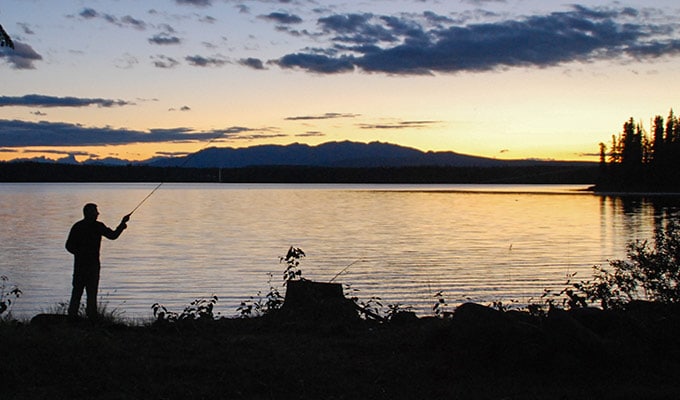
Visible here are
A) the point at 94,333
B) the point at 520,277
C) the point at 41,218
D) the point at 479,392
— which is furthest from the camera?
the point at 41,218

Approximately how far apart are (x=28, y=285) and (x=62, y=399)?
17322 millimetres

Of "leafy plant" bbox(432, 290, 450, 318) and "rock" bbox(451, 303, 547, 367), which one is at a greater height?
"rock" bbox(451, 303, 547, 367)

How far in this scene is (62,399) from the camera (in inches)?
258

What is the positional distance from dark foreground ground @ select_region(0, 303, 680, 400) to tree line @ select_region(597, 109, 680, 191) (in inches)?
4374

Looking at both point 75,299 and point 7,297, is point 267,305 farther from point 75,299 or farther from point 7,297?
point 7,297

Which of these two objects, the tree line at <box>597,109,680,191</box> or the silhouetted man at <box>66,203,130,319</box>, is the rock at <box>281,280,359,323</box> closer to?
the silhouetted man at <box>66,203,130,319</box>

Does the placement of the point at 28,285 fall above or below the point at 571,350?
below

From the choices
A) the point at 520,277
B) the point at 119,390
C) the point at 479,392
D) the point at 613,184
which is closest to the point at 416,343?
the point at 479,392

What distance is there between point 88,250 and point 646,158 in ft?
410

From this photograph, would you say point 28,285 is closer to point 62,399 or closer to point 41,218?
point 62,399

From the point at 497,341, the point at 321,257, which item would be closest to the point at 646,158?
the point at 321,257

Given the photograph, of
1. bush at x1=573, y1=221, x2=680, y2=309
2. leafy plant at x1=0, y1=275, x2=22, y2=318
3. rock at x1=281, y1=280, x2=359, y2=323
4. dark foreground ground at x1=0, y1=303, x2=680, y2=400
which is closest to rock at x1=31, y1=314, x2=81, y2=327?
dark foreground ground at x1=0, y1=303, x2=680, y2=400

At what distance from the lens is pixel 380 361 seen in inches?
320

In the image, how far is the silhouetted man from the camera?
10.1 meters
